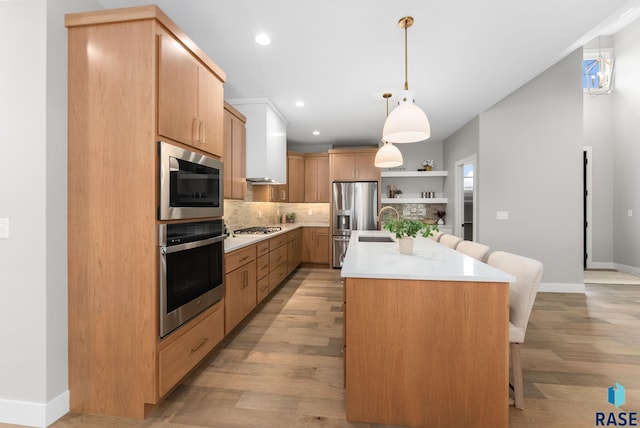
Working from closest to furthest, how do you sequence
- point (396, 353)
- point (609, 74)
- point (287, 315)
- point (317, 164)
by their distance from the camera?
1. point (396, 353)
2. point (287, 315)
3. point (609, 74)
4. point (317, 164)

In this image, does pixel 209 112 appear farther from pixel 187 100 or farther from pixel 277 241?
pixel 277 241

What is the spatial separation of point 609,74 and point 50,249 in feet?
29.2

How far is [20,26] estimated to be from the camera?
1590 millimetres

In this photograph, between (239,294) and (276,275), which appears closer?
(239,294)

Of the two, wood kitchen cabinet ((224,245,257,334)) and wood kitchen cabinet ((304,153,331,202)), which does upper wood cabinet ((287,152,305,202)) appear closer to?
wood kitchen cabinet ((304,153,331,202))

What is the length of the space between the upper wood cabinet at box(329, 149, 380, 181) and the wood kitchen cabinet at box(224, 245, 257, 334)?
318 centimetres

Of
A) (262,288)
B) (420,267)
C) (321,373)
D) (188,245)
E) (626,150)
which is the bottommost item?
(321,373)

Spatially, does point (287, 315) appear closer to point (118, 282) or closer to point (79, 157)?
point (118, 282)

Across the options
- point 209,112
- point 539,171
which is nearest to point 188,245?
point 209,112

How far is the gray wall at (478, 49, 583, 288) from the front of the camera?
4113mm

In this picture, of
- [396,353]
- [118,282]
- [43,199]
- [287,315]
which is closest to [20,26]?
[43,199]

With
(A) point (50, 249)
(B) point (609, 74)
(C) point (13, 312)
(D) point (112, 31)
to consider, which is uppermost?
(B) point (609, 74)

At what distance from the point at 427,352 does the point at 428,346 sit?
0.11 ft

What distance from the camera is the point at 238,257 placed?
2.74 meters
